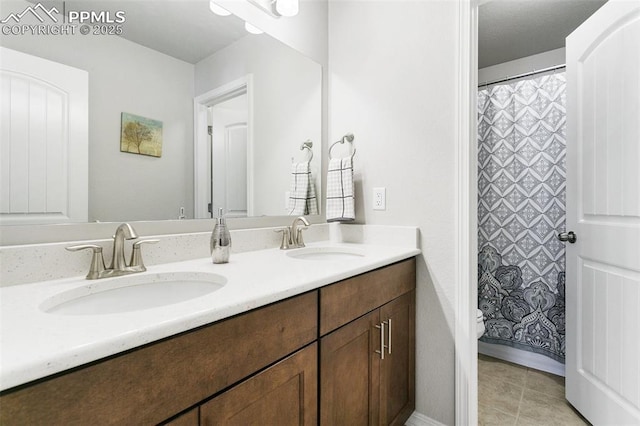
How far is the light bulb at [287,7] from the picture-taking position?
1497 millimetres

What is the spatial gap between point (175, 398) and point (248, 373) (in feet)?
0.54

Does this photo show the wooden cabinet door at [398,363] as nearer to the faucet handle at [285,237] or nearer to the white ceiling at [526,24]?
the faucet handle at [285,237]

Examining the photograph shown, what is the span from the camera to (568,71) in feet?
5.65

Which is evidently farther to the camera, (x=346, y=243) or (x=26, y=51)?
(x=346, y=243)

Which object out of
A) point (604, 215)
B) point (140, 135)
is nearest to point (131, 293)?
point (140, 135)

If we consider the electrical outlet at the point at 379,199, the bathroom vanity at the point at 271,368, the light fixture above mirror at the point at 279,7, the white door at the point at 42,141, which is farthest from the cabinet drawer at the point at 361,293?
the light fixture above mirror at the point at 279,7

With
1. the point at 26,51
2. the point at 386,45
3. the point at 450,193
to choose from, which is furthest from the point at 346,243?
the point at 26,51

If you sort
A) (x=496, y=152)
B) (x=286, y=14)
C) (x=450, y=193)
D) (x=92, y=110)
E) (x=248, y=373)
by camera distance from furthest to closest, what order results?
(x=496, y=152)
(x=286, y=14)
(x=450, y=193)
(x=92, y=110)
(x=248, y=373)

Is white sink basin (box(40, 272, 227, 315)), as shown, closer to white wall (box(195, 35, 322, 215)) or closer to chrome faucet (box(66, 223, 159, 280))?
chrome faucet (box(66, 223, 159, 280))

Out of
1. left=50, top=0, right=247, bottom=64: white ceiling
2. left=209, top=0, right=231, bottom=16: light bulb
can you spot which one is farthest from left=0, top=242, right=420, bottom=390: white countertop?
left=209, top=0, right=231, bottom=16: light bulb

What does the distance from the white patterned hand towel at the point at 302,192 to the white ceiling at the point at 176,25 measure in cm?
68

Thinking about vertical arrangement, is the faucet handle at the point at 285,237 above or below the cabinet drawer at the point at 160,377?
above

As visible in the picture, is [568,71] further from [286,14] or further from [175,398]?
[175,398]

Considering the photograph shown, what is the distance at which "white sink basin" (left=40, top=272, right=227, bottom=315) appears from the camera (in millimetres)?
763
